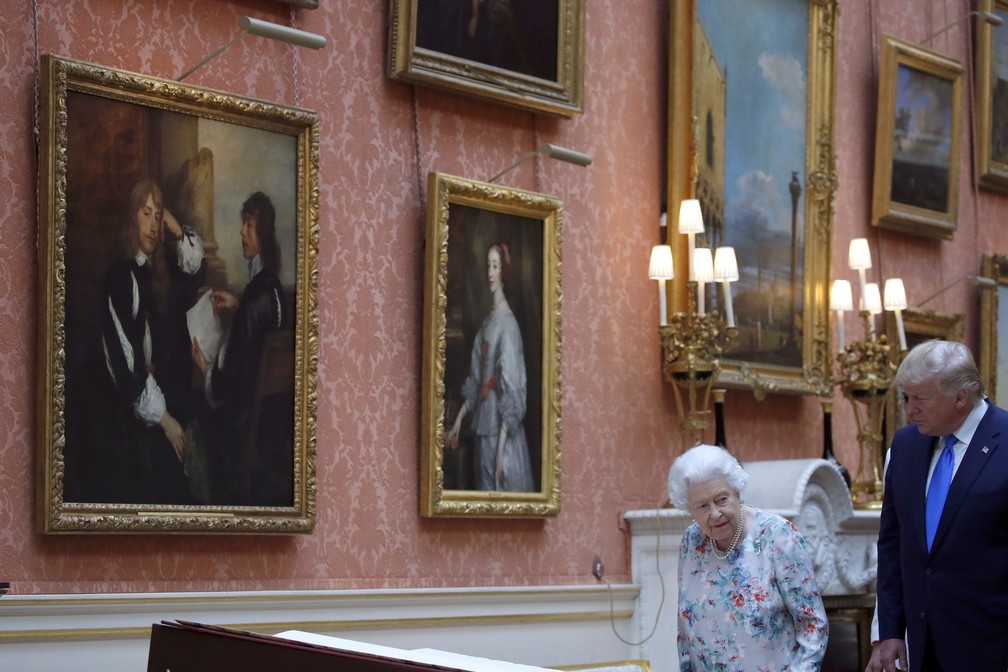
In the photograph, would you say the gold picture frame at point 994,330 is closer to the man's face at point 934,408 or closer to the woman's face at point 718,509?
the man's face at point 934,408

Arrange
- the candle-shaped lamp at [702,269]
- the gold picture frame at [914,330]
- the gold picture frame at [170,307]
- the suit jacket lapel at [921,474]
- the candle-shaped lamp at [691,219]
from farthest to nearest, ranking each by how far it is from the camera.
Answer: the gold picture frame at [914,330] < the candle-shaped lamp at [691,219] < the candle-shaped lamp at [702,269] < the gold picture frame at [170,307] < the suit jacket lapel at [921,474]

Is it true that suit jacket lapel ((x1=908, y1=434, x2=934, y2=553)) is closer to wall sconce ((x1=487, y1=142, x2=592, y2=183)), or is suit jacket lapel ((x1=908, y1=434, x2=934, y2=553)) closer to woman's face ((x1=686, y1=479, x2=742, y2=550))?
woman's face ((x1=686, y1=479, x2=742, y2=550))

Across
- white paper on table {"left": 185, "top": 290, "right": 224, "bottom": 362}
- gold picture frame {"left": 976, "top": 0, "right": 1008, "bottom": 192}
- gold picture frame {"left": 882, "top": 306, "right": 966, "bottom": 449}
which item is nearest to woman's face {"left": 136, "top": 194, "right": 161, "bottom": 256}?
white paper on table {"left": 185, "top": 290, "right": 224, "bottom": 362}

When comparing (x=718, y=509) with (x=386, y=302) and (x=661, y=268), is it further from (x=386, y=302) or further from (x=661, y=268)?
(x=661, y=268)

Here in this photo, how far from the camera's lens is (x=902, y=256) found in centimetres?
1008

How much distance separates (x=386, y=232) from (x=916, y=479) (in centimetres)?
282

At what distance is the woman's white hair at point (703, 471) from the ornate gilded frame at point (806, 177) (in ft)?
10.0

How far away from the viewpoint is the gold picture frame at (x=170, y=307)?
5512 millimetres

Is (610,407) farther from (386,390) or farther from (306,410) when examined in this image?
(306,410)

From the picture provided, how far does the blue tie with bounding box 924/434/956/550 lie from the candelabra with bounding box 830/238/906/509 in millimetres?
3482


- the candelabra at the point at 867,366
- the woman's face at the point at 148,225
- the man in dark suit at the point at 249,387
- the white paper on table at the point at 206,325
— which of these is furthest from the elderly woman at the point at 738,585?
the candelabra at the point at 867,366

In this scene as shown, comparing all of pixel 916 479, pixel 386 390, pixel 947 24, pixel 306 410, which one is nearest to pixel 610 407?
pixel 386 390

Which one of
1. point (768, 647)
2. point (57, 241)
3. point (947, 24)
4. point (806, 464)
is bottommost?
point (768, 647)

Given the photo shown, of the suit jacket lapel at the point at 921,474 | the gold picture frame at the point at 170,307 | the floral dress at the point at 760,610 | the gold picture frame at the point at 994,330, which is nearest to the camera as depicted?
the floral dress at the point at 760,610
